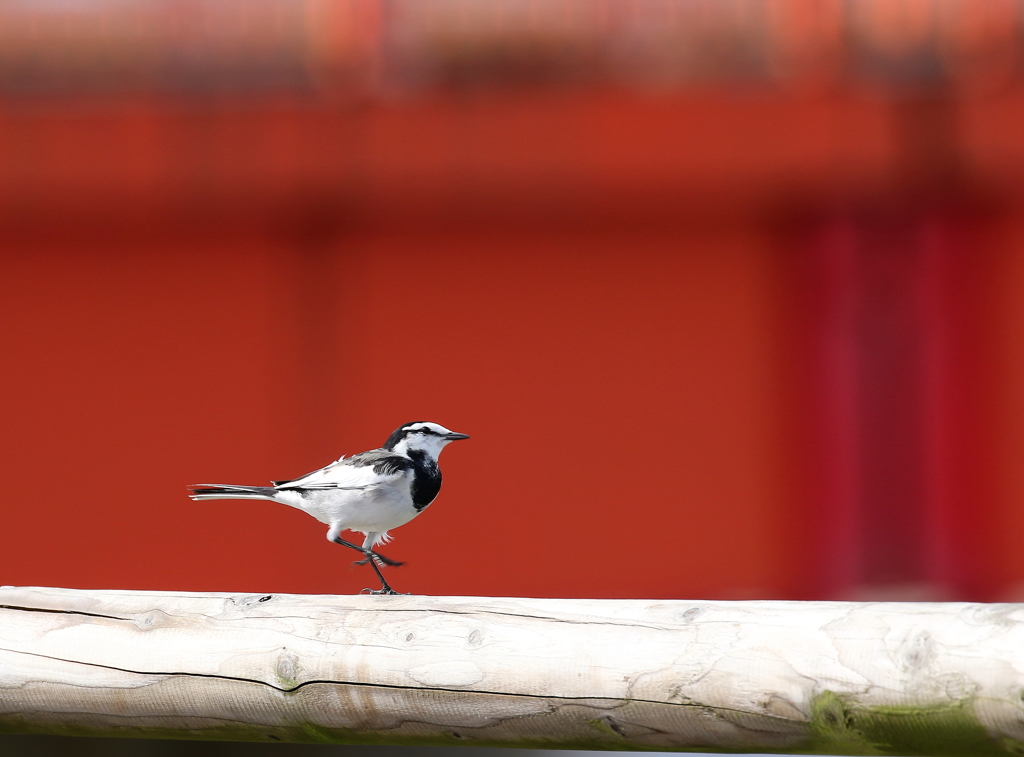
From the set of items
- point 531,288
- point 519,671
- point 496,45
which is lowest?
point 519,671

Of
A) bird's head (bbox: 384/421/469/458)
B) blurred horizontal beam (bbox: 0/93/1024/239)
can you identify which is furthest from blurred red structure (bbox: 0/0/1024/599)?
bird's head (bbox: 384/421/469/458)

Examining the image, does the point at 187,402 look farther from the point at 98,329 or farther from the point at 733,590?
the point at 733,590

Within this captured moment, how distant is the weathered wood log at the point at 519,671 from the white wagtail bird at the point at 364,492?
551mm

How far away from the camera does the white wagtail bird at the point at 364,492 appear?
7.89 ft

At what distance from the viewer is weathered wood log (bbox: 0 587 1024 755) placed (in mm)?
1536

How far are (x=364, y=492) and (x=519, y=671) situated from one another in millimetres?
826

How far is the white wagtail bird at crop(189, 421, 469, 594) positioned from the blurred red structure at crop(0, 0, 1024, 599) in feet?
A: 6.33

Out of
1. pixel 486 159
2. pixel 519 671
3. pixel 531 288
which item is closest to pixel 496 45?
pixel 486 159

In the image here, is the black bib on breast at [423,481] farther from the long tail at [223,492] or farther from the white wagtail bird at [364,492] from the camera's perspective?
the long tail at [223,492]

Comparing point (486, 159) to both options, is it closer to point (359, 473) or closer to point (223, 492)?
point (359, 473)

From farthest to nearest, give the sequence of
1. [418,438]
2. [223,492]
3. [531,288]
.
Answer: [531,288] < [418,438] < [223,492]

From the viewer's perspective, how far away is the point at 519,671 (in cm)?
166

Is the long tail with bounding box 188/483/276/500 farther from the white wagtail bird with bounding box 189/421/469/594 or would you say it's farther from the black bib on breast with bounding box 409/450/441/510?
the black bib on breast with bounding box 409/450/441/510

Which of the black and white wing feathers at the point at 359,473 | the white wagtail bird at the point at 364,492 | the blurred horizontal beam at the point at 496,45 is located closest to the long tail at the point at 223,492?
the white wagtail bird at the point at 364,492
